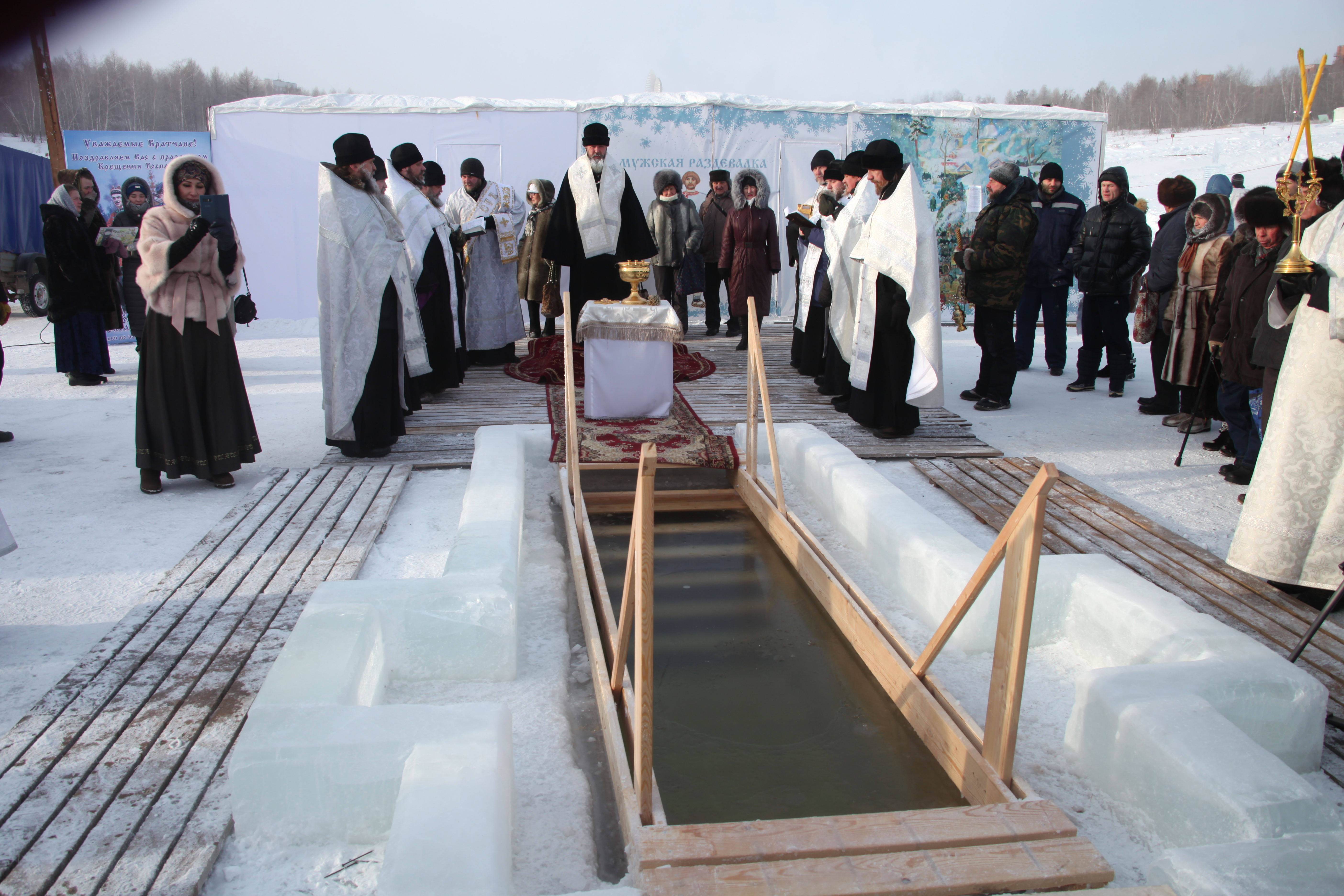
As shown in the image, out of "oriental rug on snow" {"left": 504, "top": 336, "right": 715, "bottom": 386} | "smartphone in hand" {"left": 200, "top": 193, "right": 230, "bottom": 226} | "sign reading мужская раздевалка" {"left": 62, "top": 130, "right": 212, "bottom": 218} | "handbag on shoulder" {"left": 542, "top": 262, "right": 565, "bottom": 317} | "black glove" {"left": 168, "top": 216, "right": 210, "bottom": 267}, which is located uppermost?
"sign reading мужская раздевалка" {"left": 62, "top": 130, "right": 212, "bottom": 218}

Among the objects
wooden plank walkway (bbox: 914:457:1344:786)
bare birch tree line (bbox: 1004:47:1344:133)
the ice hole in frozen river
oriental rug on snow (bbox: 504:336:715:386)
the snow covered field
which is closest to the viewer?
the ice hole in frozen river

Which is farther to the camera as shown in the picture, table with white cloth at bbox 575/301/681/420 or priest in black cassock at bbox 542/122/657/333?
priest in black cassock at bbox 542/122/657/333

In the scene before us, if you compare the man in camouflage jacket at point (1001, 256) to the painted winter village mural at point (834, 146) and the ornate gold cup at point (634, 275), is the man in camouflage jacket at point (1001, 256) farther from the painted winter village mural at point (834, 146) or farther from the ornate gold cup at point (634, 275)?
the painted winter village mural at point (834, 146)

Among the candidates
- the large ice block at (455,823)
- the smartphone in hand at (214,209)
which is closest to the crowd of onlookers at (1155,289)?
the large ice block at (455,823)

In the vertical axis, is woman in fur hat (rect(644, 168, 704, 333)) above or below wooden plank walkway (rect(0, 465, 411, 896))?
above

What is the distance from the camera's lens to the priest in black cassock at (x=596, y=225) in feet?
24.6

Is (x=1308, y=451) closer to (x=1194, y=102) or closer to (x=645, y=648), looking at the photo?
(x=645, y=648)

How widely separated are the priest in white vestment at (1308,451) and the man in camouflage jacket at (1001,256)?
319cm

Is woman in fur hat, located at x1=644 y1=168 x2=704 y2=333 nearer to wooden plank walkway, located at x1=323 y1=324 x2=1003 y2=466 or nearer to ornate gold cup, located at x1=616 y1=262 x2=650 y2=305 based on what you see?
wooden plank walkway, located at x1=323 y1=324 x2=1003 y2=466

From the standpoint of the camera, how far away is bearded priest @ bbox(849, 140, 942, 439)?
18.7 ft

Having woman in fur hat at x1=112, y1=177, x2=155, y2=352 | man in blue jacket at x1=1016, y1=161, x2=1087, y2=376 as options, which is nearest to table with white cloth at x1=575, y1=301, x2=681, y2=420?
man in blue jacket at x1=1016, y1=161, x2=1087, y2=376

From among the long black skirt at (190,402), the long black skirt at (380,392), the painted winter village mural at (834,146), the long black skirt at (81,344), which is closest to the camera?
the long black skirt at (190,402)

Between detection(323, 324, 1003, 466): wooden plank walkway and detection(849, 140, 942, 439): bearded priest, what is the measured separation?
0.25 metres

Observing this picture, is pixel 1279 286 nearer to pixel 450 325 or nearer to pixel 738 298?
pixel 450 325
